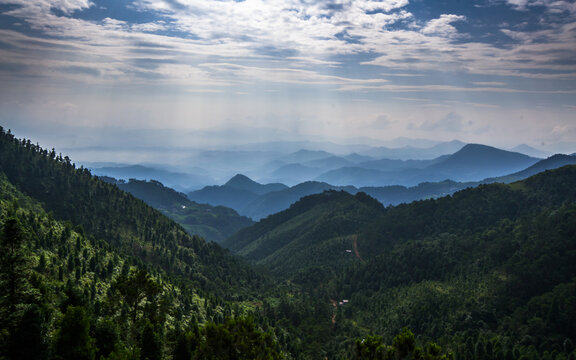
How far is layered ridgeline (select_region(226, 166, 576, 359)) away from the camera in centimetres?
8438

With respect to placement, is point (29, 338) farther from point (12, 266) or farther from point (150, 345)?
point (150, 345)

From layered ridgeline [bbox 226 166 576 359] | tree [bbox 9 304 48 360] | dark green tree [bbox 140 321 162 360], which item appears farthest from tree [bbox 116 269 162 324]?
layered ridgeline [bbox 226 166 576 359]

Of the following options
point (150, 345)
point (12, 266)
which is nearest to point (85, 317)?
point (150, 345)

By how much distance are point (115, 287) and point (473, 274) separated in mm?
108627

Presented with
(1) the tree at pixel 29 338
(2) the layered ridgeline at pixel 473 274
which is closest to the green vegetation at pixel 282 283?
(1) the tree at pixel 29 338

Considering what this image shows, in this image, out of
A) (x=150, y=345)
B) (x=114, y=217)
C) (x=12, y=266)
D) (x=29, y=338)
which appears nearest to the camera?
(x=29, y=338)

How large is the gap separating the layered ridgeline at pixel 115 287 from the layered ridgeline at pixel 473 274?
21587mm

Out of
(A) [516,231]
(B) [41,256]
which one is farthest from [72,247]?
(A) [516,231]

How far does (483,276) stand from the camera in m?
113

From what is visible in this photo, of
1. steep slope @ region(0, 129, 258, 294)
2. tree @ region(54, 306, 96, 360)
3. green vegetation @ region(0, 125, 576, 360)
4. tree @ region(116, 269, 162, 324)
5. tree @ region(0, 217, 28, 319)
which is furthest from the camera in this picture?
steep slope @ region(0, 129, 258, 294)

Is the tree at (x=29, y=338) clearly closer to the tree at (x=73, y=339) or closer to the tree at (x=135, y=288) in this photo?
the tree at (x=73, y=339)

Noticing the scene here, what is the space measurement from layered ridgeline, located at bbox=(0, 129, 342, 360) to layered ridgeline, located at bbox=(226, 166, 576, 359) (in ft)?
70.8

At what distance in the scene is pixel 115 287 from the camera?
48.8 m

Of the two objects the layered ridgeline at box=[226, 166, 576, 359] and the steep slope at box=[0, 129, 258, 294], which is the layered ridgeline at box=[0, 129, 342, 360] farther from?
the layered ridgeline at box=[226, 166, 576, 359]
